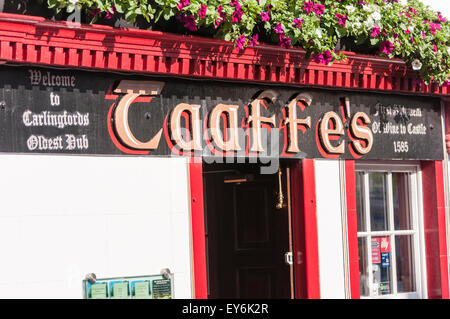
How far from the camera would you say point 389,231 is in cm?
893

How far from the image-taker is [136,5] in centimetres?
652

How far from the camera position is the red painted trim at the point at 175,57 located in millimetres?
6164

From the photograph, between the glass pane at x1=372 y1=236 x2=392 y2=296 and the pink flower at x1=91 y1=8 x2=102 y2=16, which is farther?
the glass pane at x1=372 y1=236 x2=392 y2=296

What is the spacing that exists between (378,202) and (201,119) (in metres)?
2.71

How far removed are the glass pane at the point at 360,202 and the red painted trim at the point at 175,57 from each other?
3.35ft

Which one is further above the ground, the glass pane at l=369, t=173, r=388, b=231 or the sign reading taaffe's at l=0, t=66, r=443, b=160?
the sign reading taaffe's at l=0, t=66, r=443, b=160

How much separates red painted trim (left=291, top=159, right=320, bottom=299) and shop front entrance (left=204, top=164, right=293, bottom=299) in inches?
4.0

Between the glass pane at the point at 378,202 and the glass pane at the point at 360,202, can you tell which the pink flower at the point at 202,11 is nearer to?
the glass pane at the point at 360,202

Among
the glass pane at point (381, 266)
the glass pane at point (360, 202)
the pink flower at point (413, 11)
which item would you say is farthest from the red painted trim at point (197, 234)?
the pink flower at point (413, 11)

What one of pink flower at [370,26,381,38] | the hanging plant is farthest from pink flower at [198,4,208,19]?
pink flower at [370,26,381,38]

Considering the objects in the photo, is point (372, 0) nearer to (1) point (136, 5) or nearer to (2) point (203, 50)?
(2) point (203, 50)

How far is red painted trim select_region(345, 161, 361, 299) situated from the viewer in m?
8.28

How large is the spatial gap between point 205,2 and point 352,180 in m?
2.71

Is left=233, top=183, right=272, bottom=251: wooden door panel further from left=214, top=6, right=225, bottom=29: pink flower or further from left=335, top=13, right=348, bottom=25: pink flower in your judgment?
left=214, top=6, right=225, bottom=29: pink flower
